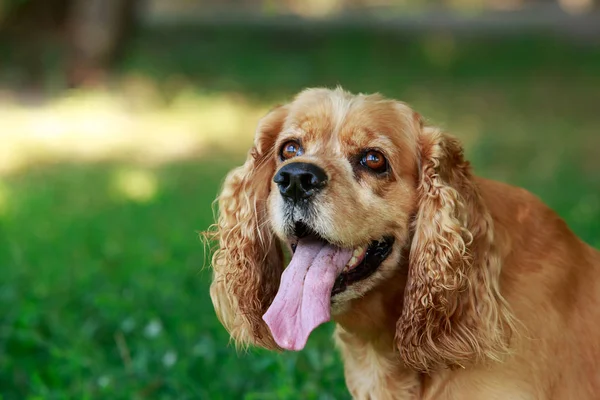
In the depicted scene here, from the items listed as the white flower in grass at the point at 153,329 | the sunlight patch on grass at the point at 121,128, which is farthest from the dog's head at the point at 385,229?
the sunlight patch on grass at the point at 121,128

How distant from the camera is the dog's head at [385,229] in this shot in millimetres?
3404

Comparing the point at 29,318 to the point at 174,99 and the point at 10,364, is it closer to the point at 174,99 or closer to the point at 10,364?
the point at 10,364

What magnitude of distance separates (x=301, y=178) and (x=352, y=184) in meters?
0.24

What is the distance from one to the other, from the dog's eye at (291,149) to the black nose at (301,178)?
0.33 meters

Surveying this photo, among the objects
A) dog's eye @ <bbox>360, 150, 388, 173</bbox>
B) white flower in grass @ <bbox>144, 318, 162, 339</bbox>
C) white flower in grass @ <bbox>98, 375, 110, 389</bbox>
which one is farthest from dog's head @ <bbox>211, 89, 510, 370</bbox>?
white flower in grass @ <bbox>144, 318, 162, 339</bbox>

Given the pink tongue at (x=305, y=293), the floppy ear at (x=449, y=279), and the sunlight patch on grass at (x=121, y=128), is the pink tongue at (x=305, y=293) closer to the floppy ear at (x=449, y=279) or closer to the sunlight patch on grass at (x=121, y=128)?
the floppy ear at (x=449, y=279)

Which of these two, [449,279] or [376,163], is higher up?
[376,163]

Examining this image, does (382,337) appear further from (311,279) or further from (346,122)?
(346,122)

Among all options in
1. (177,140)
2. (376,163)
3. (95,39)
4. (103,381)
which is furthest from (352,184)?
(95,39)

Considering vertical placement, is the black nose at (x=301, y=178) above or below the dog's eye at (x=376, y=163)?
below

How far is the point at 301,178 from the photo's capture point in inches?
134

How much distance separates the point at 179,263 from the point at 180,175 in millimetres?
3803

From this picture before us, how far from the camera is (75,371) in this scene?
15.2 ft

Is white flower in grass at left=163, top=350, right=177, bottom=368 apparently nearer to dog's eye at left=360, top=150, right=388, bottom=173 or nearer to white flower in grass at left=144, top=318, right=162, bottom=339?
white flower in grass at left=144, top=318, right=162, bottom=339
